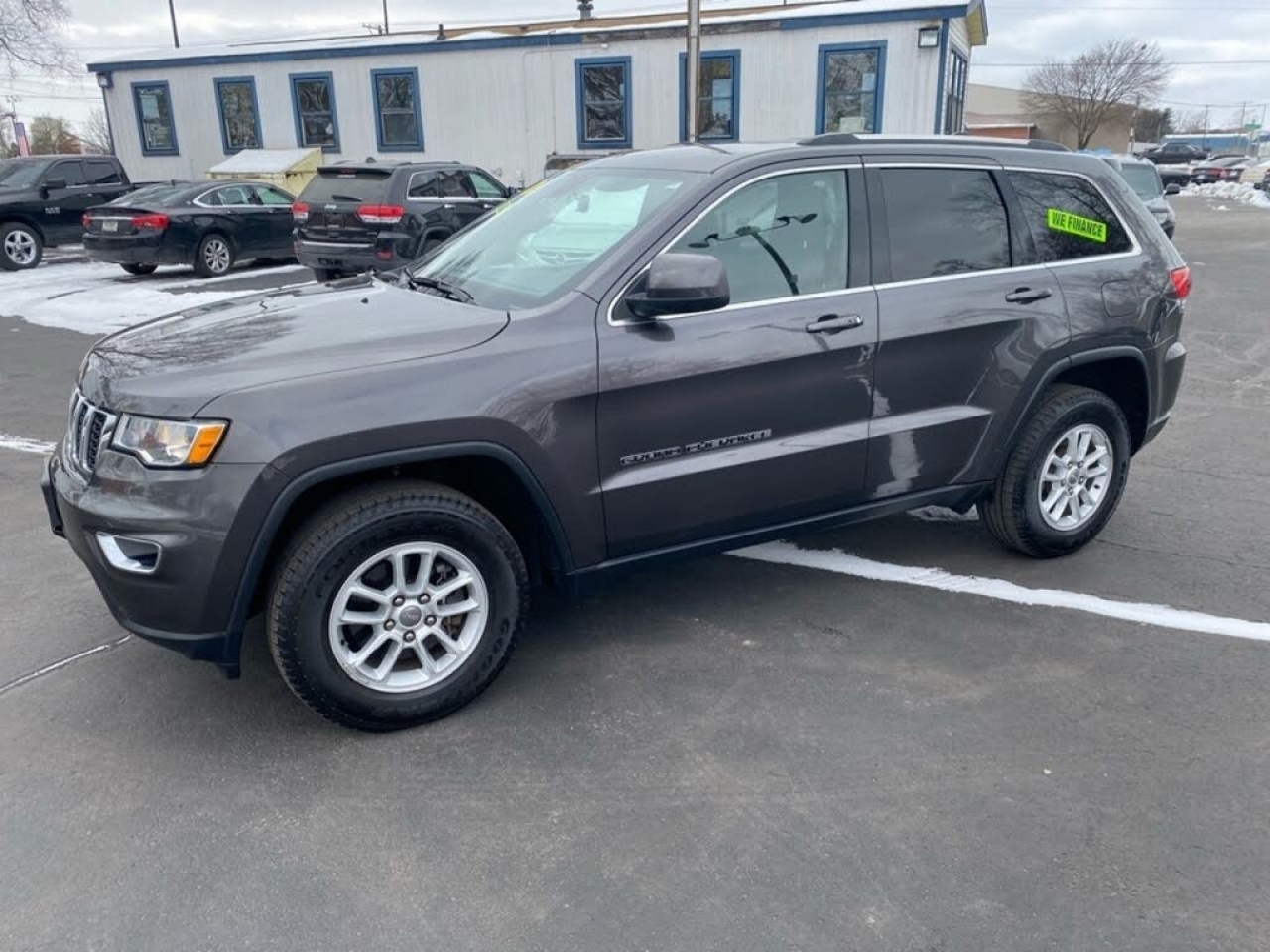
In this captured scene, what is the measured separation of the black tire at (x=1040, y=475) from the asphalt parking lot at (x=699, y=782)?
15 centimetres

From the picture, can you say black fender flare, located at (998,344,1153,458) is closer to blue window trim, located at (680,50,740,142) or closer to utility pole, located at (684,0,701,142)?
utility pole, located at (684,0,701,142)

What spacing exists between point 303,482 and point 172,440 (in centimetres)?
Result: 38

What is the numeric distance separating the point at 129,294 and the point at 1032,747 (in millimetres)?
12659

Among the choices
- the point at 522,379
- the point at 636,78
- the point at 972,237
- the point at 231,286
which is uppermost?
the point at 636,78

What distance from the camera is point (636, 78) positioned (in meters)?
20.7

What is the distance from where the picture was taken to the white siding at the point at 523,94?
760 inches

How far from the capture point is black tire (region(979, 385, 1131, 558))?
429 centimetres

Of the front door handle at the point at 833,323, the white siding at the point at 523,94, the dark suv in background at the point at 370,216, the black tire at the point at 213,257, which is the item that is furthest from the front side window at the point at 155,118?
the front door handle at the point at 833,323

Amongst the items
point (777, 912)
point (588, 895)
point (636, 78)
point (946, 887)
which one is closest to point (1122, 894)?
point (946, 887)

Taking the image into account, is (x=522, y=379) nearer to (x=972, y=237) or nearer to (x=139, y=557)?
(x=139, y=557)

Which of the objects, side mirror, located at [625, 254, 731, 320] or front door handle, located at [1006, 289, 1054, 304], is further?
front door handle, located at [1006, 289, 1054, 304]

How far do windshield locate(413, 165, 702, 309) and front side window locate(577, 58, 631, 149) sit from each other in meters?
17.6

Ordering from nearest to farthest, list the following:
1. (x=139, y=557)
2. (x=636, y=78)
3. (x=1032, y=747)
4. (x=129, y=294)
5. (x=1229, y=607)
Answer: (x=139, y=557)
(x=1032, y=747)
(x=1229, y=607)
(x=129, y=294)
(x=636, y=78)

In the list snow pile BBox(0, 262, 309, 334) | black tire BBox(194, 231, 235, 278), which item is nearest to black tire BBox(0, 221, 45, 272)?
snow pile BBox(0, 262, 309, 334)
